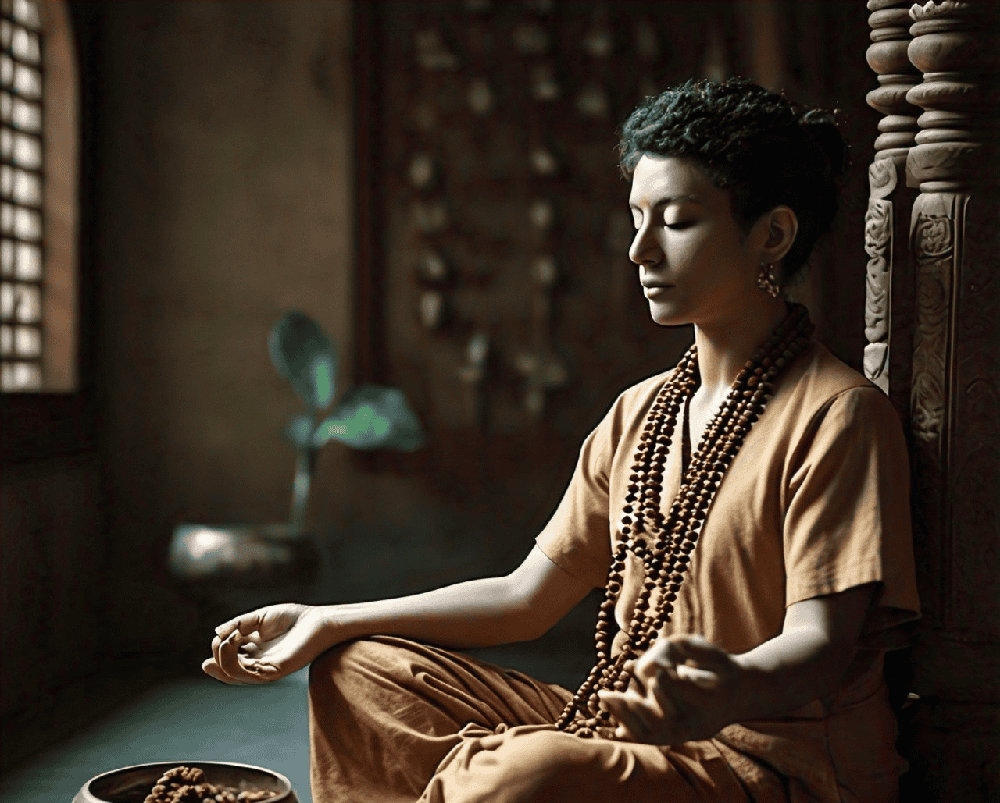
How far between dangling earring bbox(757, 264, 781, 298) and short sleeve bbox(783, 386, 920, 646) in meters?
0.22

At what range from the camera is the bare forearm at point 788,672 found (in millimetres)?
1584

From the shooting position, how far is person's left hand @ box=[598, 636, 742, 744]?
1493 millimetres

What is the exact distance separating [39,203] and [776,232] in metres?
3.73

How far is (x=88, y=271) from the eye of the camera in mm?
5227

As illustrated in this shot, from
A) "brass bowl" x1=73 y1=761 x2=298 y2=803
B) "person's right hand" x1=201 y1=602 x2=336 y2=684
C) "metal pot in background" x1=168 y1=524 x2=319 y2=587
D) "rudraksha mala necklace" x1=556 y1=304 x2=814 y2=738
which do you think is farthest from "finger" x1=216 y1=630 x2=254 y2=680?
"metal pot in background" x1=168 y1=524 x2=319 y2=587

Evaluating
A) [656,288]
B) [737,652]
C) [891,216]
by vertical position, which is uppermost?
[891,216]

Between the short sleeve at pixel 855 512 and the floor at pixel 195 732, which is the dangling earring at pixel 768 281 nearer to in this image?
the short sleeve at pixel 855 512

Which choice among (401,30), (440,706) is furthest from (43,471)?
(440,706)

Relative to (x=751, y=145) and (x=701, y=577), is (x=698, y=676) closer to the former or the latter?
(x=701, y=577)

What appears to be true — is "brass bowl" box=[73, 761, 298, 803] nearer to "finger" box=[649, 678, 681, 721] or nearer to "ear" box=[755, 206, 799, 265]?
"finger" box=[649, 678, 681, 721]

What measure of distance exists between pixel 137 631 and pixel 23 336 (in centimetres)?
125

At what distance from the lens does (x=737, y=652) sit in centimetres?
184

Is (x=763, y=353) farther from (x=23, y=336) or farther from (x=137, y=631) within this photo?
(x=137, y=631)

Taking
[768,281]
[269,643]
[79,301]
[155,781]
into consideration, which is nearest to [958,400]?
[768,281]
